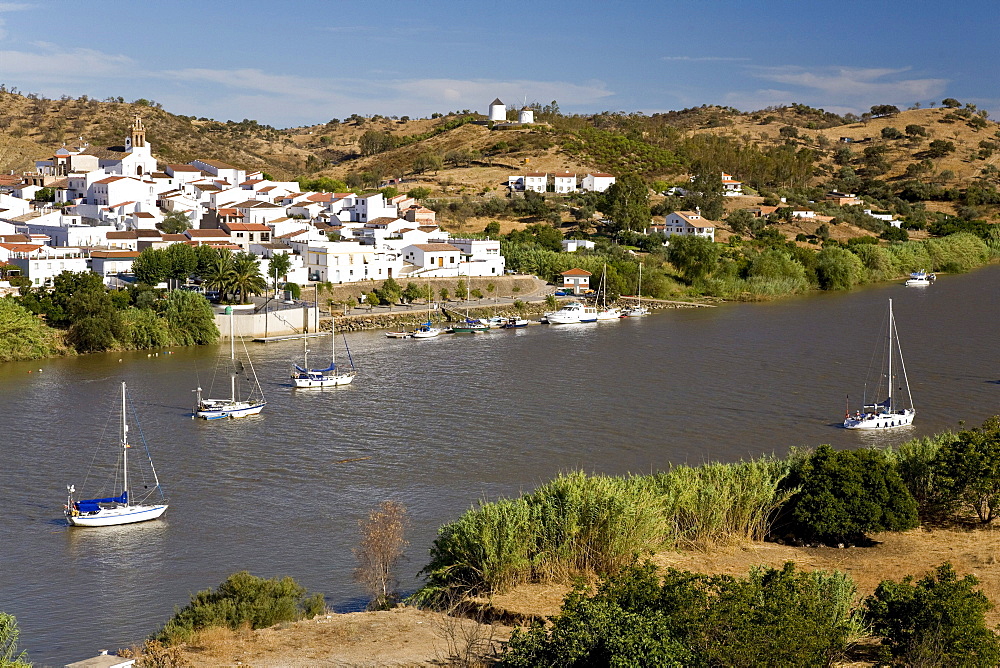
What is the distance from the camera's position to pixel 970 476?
1245 cm

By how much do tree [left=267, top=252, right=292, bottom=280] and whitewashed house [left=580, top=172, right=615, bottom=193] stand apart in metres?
22.8

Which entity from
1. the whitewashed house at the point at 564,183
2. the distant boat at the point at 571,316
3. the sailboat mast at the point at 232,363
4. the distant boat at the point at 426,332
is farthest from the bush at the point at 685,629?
the whitewashed house at the point at 564,183

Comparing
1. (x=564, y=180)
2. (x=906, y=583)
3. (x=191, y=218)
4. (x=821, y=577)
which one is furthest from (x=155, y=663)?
(x=564, y=180)

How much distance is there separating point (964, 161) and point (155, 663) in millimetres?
70801

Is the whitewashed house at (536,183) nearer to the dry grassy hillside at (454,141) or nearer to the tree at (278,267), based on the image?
the dry grassy hillside at (454,141)

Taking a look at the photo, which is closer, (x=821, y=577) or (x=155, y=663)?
(x=155, y=663)

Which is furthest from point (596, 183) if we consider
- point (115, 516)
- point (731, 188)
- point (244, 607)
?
point (244, 607)

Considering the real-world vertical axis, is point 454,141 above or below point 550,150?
above

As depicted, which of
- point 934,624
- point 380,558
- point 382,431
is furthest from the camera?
point 382,431

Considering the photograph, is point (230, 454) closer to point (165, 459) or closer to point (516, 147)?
point (165, 459)

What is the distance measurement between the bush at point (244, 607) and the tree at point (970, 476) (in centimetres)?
711

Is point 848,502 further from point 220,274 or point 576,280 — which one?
point 576,280

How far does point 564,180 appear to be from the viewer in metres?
52.9

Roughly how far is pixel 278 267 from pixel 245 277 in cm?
243
